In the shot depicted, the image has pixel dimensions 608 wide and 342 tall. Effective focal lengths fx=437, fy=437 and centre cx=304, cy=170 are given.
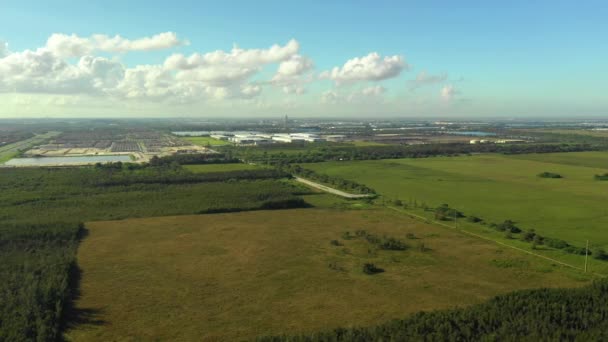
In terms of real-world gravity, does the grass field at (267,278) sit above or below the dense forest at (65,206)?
below

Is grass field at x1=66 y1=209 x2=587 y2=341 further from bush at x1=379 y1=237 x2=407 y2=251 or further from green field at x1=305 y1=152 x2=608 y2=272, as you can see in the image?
green field at x1=305 y1=152 x2=608 y2=272

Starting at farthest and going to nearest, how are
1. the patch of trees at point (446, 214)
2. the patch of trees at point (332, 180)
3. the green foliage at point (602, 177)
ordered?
the green foliage at point (602, 177)
the patch of trees at point (332, 180)
the patch of trees at point (446, 214)

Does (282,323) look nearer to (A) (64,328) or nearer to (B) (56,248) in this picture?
(A) (64,328)

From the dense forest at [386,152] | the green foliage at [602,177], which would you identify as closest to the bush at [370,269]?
the green foliage at [602,177]

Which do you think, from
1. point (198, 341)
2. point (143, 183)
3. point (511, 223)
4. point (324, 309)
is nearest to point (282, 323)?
point (324, 309)

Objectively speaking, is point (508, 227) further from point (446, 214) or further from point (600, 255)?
point (600, 255)

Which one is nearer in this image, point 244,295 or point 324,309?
point 324,309

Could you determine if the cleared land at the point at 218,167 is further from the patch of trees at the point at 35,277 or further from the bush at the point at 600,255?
the bush at the point at 600,255
